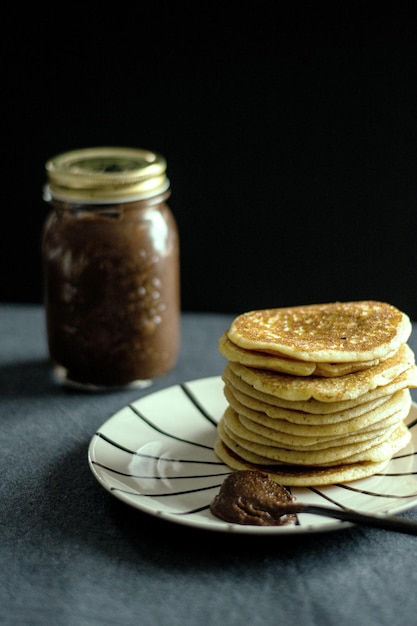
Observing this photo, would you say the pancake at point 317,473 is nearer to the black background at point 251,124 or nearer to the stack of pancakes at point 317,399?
the stack of pancakes at point 317,399

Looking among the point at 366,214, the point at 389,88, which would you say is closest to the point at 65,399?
the point at 366,214

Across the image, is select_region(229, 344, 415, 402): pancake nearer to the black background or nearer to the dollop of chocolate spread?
the dollop of chocolate spread

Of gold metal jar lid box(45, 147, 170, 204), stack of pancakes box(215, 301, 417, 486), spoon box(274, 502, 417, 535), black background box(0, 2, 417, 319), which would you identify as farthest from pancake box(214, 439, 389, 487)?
black background box(0, 2, 417, 319)

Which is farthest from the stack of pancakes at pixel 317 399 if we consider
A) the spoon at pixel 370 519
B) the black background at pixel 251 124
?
the black background at pixel 251 124

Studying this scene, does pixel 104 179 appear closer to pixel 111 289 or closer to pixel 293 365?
pixel 111 289

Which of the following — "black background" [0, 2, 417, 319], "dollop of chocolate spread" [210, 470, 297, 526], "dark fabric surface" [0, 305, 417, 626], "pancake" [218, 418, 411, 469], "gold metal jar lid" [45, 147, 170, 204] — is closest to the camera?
"dark fabric surface" [0, 305, 417, 626]

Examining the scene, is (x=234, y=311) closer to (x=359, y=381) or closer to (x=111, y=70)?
(x=111, y=70)
